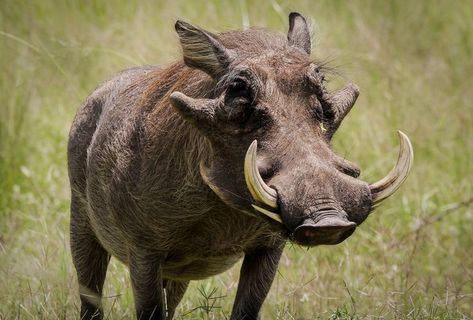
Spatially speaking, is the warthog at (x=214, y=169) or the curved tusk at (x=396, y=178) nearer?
the warthog at (x=214, y=169)

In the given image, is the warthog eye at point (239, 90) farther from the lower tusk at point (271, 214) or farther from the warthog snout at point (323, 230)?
the warthog snout at point (323, 230)

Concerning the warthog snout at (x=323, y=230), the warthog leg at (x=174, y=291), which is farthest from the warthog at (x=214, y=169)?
the warthog leg at (x=174, y=291)

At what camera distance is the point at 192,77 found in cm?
406

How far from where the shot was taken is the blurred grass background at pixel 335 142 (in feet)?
16.4

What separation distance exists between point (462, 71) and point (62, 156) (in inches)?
132

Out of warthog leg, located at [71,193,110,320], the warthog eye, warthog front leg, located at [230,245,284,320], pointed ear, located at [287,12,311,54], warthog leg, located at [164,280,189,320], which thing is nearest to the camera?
the warthog eye

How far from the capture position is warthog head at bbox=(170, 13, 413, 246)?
3275 mm

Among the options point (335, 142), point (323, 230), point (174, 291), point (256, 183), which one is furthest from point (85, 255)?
point (335, 142)

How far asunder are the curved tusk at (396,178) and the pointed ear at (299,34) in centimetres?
72

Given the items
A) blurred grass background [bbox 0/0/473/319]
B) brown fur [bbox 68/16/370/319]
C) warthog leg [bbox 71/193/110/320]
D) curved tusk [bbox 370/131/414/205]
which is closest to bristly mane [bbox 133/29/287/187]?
brown fur [bbox 68/16/370/319]

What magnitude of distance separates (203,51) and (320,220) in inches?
37.6

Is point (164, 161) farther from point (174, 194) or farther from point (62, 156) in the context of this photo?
point (62, 156)

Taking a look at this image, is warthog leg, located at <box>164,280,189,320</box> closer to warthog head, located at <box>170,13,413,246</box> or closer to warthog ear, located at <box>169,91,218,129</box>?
warthog head, located at <box>170,13,413,246</box>

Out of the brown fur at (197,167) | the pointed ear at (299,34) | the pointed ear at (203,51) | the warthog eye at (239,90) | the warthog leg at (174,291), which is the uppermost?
the pointed ear at (299,34)
